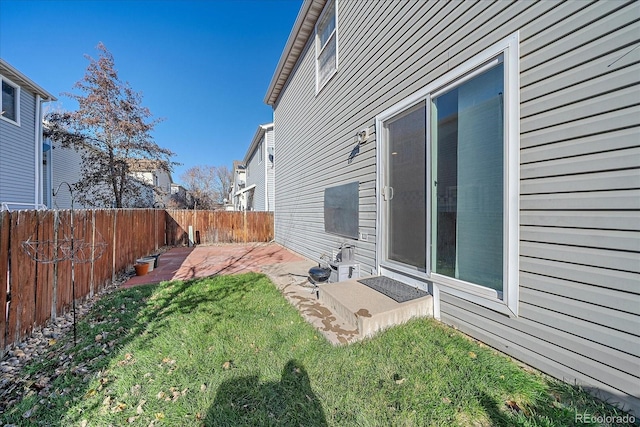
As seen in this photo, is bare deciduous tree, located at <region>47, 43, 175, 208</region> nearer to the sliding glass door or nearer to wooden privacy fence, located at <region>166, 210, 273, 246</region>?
wooden privacy fence, located at <region>166, 210, 273, 246</region>

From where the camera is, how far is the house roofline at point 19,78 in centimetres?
801

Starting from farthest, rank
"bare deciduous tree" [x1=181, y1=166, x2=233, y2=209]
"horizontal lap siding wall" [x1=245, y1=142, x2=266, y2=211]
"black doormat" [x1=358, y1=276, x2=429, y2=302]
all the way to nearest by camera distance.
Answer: "bare deciduous tree" [x1=181, y1=166, x2=233, y2=209]
"horizontal lap siding wall" [x1=245, y1=142, x2=266, y2=211]
"black doormat" [x1=358, y1=276, x2=429, y2=302]

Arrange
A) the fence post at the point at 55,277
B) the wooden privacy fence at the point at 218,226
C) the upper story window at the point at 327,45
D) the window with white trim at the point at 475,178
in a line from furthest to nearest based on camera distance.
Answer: the wooden privacy fence at the point at 218,226 < the upper story window at the point at 327,45 < the fence post at the point at 55,277 < the window with white trim at the point at 475,178

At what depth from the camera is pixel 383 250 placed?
12.9 ft

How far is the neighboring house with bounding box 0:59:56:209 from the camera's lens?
835cm

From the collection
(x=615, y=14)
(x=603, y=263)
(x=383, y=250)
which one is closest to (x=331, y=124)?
(x=383, y=250)

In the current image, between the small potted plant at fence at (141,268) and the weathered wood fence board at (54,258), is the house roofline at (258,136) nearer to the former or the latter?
the weathered wood fence board at (54,258)

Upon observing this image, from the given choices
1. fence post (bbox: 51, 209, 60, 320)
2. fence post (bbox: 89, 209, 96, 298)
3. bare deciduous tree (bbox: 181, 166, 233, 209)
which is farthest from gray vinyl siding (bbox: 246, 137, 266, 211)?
bare deciduous tree (bbox: 181, 166, 233, 209)

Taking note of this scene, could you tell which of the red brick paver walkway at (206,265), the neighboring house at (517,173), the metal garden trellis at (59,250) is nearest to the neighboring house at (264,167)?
the red brick paver walkway at (206,265)

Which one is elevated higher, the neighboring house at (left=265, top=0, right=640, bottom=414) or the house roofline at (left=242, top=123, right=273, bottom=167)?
the house roofline at (left=242, top=123, right=273, bottom=167)

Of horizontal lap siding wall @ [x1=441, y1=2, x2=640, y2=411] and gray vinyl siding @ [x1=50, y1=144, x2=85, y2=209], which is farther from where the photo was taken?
gray vinyl siding @ [x1=50, y1=144, x2=85, y2=209]

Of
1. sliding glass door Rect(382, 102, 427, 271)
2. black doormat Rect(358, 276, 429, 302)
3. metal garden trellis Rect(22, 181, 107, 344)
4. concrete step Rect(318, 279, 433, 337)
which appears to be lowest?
concrete step Rect(318, 279, 433, 337)

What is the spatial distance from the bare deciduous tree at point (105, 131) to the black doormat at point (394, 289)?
13730mm

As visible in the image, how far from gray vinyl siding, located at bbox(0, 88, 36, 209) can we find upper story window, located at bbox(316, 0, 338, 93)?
10.7 m
